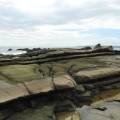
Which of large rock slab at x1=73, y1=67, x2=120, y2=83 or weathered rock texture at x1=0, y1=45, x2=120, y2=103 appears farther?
large rock slab at x1=73, y1=67, x2=120, y2=83

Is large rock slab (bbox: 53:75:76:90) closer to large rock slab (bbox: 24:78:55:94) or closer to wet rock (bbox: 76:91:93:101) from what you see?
large rock slab (bbox: 24:78:55:94)

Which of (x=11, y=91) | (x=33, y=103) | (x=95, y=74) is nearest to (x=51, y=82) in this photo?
(x=33, y=103)

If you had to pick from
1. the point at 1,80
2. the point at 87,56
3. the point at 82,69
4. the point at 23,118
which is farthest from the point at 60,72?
the point at 87,56

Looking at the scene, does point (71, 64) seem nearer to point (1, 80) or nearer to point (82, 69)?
point (82, 69)

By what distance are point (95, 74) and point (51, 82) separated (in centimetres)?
396

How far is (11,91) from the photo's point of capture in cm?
1265

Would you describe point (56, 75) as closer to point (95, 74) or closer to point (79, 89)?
point (79, 89)

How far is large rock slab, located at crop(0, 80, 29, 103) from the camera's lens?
39.8 ft

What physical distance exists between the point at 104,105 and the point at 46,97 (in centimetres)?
355

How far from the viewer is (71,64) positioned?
19.6 metres

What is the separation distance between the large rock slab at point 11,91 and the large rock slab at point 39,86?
0.36 m

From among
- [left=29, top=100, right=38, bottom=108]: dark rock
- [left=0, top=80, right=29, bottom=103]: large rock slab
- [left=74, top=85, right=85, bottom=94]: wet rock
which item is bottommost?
[left=29, top=100, right=38, bottom=108]: dark rock

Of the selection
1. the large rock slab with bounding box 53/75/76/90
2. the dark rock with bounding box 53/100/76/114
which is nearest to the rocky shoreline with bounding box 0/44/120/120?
the large rock slab with bounding box 53/75/76/90

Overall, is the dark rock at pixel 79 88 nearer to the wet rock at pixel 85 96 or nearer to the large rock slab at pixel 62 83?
the wet rock at pixel 85 96
